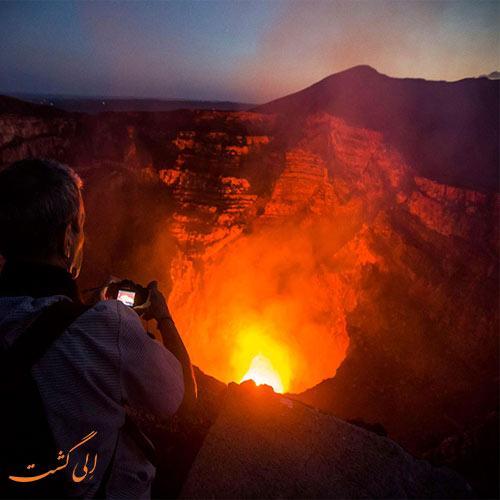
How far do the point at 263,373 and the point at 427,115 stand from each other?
11934 millimetres

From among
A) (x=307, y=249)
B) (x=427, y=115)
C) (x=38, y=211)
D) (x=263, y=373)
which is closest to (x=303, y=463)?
(x=38, y=211)

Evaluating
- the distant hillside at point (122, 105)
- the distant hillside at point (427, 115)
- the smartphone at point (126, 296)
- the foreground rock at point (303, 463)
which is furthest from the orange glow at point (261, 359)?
the distant hillside at point (122, 105)

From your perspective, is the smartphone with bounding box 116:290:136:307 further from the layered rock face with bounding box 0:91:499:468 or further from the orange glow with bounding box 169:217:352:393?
the orange glow with bounding box 169:217:352:393

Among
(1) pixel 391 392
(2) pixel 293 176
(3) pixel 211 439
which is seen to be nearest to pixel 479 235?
(1) pixel 391 392

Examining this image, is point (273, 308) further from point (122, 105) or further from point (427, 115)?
point (122, 105)

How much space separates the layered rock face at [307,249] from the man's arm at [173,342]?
667cm

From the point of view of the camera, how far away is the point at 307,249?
12633mm

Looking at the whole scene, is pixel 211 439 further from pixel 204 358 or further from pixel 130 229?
pixel 204 358

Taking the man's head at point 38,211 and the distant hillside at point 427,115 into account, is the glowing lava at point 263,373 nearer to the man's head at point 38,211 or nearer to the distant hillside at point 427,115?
the distant hillside at point 427,115

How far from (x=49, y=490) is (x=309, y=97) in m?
15.4

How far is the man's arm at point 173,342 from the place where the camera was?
1746 mm

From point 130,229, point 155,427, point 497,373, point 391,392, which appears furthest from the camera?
point 130,229

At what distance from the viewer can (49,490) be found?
127cm

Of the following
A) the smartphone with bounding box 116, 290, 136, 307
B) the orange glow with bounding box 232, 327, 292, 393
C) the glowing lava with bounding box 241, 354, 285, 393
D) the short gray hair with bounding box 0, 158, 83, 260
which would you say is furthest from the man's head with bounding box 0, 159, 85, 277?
the glowing lava with bounding box 241, 354, 285, 393
